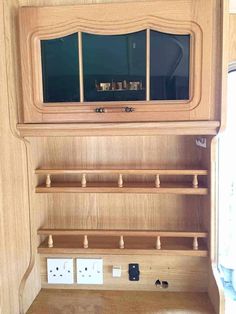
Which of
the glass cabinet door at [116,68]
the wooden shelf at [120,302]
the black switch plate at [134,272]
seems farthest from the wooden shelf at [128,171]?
the wooden shelf at [120,302]

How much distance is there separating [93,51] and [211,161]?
64 centimetres

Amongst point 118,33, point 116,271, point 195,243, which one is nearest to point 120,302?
point 116,271

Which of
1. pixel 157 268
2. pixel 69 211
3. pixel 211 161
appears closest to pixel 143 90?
pixel 211 161

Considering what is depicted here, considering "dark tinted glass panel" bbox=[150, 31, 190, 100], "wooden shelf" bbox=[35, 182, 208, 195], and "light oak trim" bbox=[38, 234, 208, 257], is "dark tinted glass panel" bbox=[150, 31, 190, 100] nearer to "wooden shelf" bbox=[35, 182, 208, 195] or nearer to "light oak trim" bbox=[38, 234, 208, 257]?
"wooden shelf" bbox=[35, 182, 208, 195]

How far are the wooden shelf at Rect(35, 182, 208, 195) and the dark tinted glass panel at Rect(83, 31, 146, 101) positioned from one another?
0.39 meters

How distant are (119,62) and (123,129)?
0.82ft

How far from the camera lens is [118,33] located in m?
1.27

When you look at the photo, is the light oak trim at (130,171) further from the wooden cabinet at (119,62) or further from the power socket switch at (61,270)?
the power socket switch at (61,270)

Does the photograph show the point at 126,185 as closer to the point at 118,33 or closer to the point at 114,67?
the point at 114,67

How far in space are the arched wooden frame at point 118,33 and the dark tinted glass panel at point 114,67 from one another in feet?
0.07

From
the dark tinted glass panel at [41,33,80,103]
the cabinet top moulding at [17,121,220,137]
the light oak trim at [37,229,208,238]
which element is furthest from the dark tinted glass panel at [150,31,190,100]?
the light oak trim at [37,229,208,238]

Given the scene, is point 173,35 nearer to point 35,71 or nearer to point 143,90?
point 143,90

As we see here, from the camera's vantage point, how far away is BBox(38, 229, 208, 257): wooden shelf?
148 centimetres

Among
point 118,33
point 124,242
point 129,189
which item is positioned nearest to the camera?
point 118,33
